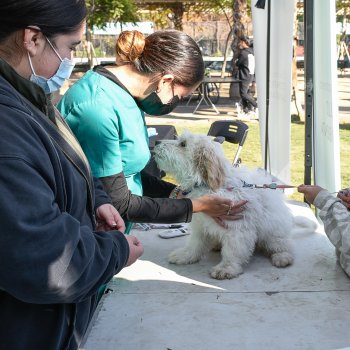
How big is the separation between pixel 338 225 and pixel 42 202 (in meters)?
1.51

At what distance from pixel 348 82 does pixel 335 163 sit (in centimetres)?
1746

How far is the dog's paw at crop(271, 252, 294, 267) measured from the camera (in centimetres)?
228

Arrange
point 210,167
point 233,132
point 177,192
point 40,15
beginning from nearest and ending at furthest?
point 40,15
point 210,167
point 177,192
point 233,132

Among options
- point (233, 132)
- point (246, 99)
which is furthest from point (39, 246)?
point (246, 99)

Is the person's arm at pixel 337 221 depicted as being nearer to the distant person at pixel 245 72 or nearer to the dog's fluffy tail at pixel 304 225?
the dog's fluffy tail at pixel 304 225

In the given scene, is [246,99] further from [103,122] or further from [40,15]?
[40,15]

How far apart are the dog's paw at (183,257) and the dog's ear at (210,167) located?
35 centimetres

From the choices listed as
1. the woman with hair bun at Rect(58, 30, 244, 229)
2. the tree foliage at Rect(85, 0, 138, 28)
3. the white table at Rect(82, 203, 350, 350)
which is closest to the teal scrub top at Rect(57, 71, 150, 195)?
the woman with hair bun at Rect(58, 30, 244, 229)

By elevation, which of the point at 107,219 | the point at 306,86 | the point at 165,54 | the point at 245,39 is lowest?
the point at 107,219

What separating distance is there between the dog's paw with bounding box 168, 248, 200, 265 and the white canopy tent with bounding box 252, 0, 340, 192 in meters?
1.53

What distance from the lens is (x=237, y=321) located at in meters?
1.79

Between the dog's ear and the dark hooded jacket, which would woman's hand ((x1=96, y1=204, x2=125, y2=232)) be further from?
the dog's ear

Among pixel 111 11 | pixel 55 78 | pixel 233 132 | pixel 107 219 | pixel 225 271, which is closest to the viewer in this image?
pixel 55 78

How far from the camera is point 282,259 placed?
2283 millimetres
